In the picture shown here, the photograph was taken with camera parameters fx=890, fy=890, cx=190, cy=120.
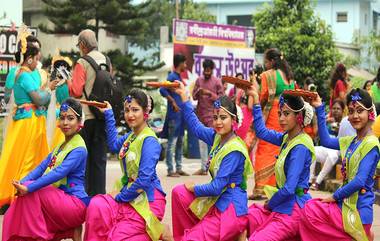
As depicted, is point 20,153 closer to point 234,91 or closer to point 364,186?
point 364,186

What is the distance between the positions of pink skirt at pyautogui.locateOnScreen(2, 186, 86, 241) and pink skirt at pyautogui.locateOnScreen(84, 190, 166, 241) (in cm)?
26

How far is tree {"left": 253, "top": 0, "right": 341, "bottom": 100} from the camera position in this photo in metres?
29.1

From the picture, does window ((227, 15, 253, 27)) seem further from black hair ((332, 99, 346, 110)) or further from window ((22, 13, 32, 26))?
black hair ((332, 99, 346, 110))

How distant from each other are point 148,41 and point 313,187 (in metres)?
42.6

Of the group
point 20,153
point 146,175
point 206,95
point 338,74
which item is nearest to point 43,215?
point 146,175

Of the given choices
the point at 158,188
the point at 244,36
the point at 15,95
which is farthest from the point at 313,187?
the point at 244,36

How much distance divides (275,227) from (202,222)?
537mm

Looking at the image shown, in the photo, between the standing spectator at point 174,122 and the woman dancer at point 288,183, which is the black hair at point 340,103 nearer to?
the standing spectator at point 174,122

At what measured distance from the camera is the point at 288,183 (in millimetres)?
6215

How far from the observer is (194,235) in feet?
20.6

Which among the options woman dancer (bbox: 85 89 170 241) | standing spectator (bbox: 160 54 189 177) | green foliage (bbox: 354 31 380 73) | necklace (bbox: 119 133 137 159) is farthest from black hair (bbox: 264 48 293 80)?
green foliage (bbox: 354 31 380 73)

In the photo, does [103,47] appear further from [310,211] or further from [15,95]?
[310,211]

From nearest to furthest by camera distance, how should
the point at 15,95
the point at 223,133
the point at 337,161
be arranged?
the point at 223,133
the point at 15,95
the point at 337,161

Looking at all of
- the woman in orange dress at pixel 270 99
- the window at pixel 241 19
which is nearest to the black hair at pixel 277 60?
the woman in orange dress at pixel 270 99
